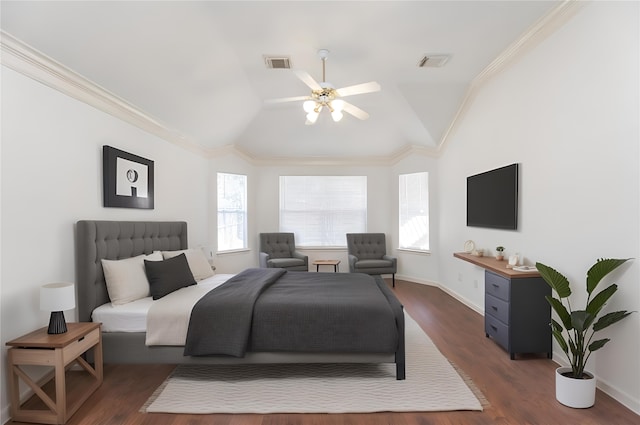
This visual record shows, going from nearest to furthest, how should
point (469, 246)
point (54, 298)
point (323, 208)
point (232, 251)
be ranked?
1. point (54, 298)
2. point (469, 246)
3. point (232, 251)
4. point (323, 208)

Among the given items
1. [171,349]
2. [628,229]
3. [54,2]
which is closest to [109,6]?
[54,2]

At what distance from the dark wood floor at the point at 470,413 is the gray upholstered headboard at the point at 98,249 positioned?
2.02 feet

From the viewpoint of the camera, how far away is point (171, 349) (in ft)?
8.88

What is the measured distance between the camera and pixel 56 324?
7.63 feet

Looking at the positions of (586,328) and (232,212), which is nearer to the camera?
(586,328)

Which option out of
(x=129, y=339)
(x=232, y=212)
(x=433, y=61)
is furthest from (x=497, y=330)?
(x=232, y=212)

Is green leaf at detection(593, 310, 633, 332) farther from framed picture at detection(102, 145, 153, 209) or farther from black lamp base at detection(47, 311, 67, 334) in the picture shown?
framed picture at detection(102, 145, 153, 209)

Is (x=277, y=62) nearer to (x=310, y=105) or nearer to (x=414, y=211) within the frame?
(x=310, y=105)

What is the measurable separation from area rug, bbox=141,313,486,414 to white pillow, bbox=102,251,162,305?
75 centimetres

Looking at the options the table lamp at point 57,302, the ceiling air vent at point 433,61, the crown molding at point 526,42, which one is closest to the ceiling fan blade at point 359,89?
the ceiling air vent at point 433,61

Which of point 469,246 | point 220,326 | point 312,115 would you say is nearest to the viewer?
point 220,326

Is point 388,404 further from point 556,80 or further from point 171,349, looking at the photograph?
point 556,80

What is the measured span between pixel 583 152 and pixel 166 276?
3.68 metres

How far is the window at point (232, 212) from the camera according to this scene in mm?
6156
